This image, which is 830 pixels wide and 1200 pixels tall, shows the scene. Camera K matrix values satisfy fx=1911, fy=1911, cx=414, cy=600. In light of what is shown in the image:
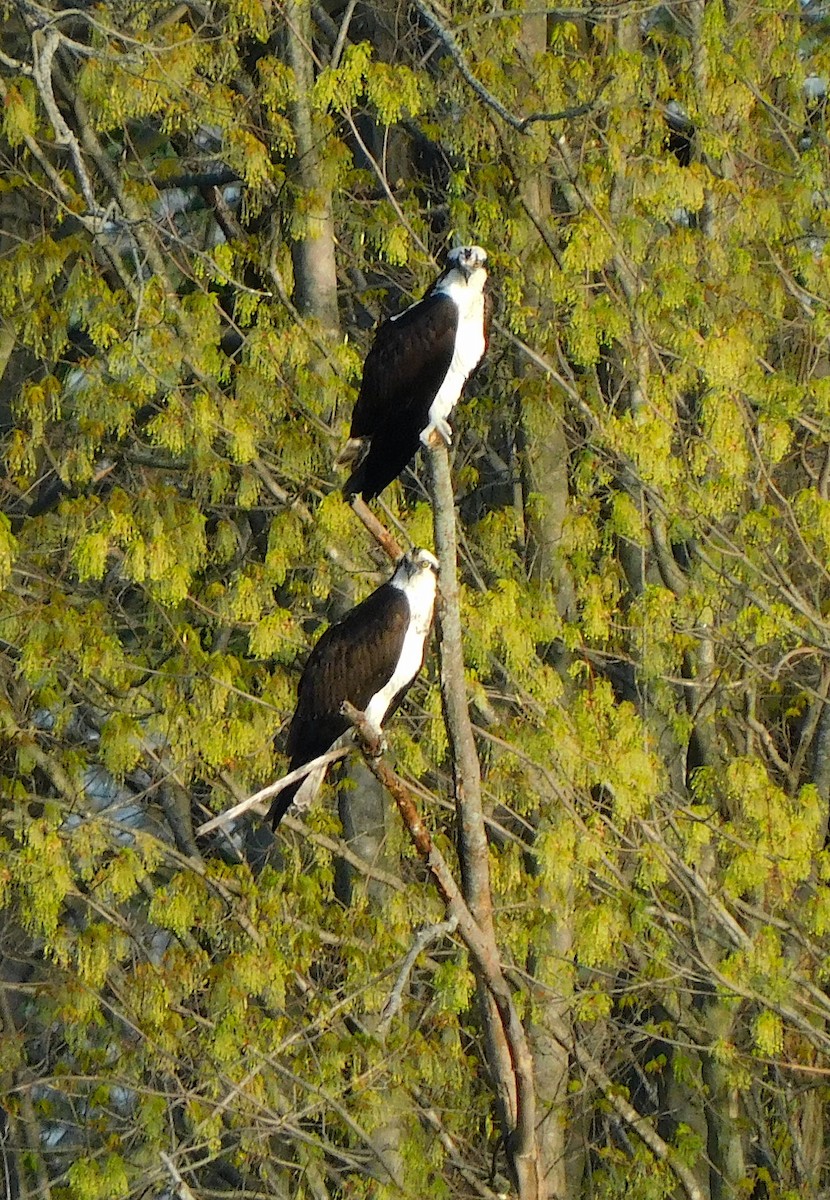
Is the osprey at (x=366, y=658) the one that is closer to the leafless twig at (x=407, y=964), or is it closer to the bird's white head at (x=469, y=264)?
the leafless twig at (x=407, y=964)

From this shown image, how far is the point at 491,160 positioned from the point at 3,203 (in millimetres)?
2345

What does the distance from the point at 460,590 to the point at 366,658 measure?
1824 mm

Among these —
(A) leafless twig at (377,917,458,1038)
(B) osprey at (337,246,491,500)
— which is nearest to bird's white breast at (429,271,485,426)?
(B) osprey at (337,246,491,500)

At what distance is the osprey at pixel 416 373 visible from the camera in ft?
18.8

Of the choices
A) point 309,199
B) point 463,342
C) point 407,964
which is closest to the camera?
point 407,964

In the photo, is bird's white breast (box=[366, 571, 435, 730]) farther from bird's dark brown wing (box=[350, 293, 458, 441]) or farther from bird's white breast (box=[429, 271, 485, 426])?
bird's white breast (box=[429, 271, 485, 426])

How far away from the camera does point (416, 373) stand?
→ 19.5ft

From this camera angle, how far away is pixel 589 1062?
8141mm

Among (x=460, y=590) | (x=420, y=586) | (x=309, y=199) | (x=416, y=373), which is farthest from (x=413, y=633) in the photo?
(x=309, y=199)

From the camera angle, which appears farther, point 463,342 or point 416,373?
point 463,342

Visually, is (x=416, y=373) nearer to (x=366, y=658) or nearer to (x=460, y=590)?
(x=366, y=658)

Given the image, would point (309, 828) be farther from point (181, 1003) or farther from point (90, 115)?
point (90, 115)

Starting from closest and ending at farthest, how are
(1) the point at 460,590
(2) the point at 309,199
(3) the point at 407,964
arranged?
(3) the point at 407,964 → (1) the point at 460,590 → (2) the point at 309,199

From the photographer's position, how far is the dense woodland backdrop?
7.26m
